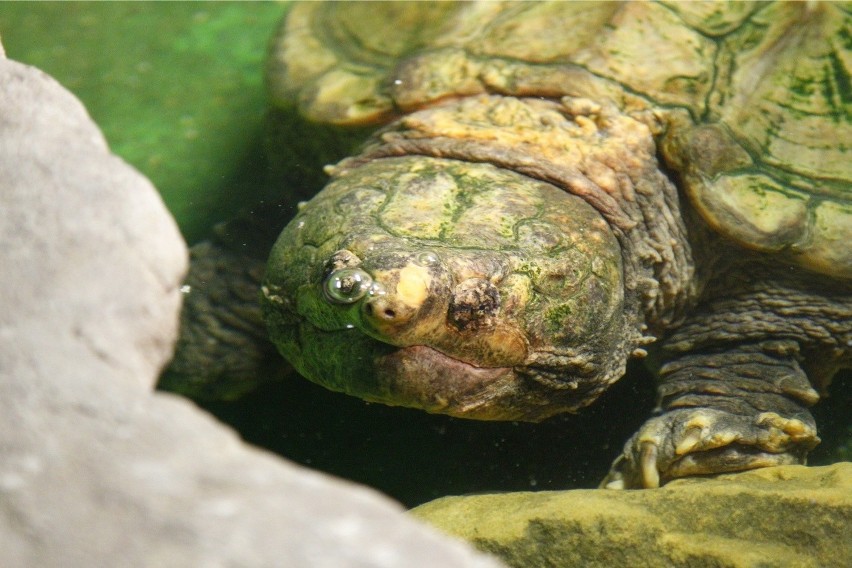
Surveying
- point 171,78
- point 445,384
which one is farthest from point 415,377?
point 171,78

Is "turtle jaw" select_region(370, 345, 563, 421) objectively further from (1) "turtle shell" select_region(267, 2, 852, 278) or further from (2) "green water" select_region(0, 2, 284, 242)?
(2) "green water" select_region(0, 2, 284, 242)

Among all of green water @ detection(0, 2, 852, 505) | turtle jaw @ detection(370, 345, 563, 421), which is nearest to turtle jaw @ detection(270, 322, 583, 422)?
turtle jaw @ detection(370, 345, 563, 421)

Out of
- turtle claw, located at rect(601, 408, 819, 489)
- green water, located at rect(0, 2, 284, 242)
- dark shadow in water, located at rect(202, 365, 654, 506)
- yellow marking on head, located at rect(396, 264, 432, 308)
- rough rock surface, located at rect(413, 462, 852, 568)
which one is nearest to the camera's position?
rough rock surface, located at rect(413, 462, 852, 568)

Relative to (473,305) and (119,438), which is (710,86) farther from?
(119,438)

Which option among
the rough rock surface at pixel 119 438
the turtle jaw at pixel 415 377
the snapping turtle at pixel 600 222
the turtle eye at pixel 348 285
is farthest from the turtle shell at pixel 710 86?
the rough rock surface at pixel 119 438

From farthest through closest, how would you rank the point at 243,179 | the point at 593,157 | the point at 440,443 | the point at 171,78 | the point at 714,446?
the point at 171,78, the point at 243,179, the point at 440,443, the point at 593,157, the point at 714,446

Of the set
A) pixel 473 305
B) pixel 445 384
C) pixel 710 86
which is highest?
pixel 710 86

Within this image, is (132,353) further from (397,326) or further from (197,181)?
(197,181)
